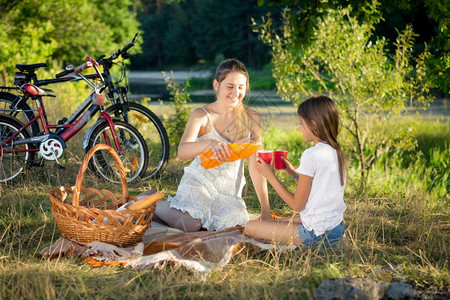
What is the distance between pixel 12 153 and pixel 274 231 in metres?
2.94

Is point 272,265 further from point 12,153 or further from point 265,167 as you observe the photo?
point 12,153

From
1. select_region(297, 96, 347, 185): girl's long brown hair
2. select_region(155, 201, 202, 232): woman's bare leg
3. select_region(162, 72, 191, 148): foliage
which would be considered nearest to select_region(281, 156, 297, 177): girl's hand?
select_region(297, 96, 347, 185): girl's long brown hair

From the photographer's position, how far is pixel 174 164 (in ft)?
21.0

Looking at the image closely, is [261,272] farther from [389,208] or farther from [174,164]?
[174,164]

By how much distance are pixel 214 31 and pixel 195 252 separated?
128 feet

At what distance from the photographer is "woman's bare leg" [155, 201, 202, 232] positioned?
12.5ft

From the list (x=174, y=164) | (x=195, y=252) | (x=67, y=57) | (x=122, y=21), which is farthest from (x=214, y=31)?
(x=195, y=252)

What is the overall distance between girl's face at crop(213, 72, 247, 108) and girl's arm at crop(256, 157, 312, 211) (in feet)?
1.86

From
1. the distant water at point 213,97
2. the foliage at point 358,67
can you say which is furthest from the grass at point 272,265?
the foliage at point 358,67

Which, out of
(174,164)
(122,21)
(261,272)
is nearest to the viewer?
(261,272)

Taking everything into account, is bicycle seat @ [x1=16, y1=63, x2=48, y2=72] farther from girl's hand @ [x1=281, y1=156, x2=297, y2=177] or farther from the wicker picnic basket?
girl's hand @ [x1=281, y1=156, x2=297, y2=177]

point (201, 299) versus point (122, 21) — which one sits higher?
point (122, 21)

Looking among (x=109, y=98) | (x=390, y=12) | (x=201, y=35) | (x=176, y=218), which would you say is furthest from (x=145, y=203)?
(x=201, y=35)

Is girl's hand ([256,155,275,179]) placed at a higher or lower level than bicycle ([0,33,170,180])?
lower
